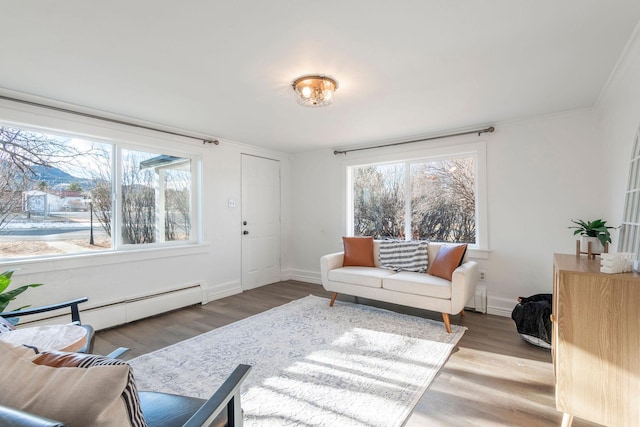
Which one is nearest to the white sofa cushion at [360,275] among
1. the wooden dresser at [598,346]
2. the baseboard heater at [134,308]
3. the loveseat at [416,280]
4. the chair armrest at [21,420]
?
the loveseat at [416,280]

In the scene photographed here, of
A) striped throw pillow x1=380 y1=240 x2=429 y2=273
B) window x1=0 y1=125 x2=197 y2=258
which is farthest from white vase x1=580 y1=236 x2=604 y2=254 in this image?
window x1=0 y1=125 x2=197 y2=258

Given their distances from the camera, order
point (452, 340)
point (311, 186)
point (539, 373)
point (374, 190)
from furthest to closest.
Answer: point (311, 186) < point (374, 190) < point (452, 340) < point (539, 373)

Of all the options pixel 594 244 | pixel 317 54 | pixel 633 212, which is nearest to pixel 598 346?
pixel 594 244

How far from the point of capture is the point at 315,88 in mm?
2369

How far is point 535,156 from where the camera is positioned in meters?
3.33

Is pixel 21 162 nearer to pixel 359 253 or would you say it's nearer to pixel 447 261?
pixel 359 253

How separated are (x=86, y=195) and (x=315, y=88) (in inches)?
107

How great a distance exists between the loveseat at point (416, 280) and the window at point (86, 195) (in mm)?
2173

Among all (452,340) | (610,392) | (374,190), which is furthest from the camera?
(374,190)

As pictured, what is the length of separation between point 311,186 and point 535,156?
10.4 ft

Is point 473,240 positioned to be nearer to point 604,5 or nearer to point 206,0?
point 604,5

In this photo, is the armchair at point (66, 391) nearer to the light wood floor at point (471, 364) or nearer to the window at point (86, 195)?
the light wood floor at point (471, 364)

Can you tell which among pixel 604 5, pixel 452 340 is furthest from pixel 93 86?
pixel 452 340

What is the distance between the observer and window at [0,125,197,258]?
9.02 ft
